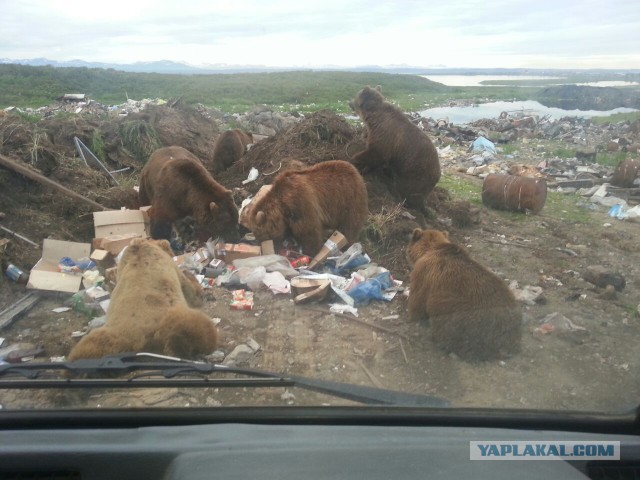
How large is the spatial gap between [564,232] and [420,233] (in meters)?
1.23

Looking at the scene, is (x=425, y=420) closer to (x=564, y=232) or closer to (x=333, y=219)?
(x=564, y=232)

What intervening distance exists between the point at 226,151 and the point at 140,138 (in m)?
2.18

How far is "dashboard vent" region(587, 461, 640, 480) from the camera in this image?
2143mm

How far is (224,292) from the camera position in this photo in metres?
4.37

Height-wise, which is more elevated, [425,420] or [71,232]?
[425,420]

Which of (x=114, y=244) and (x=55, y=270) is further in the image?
(x=114, y=244)

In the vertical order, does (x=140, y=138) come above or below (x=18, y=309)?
above

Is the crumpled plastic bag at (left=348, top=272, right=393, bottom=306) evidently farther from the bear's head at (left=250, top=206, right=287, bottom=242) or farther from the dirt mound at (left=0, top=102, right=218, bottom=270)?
the dirt mound at (left=0, top=102, right=218, bottom=270)

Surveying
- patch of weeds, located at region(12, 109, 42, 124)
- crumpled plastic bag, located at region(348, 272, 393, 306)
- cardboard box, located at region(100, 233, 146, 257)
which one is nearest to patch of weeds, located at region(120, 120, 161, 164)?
patch of weeds, located at region(12, 109, 42, 124)

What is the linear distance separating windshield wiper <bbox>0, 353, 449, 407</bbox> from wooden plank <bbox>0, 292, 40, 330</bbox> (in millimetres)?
1554

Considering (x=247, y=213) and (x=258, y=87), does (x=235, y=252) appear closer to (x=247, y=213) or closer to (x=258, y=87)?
(x=247, y=213)

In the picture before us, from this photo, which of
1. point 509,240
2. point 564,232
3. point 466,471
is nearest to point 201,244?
A: point 509,240

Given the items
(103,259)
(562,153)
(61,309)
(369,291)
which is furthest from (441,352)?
(562,153)

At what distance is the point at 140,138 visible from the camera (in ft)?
36.2
